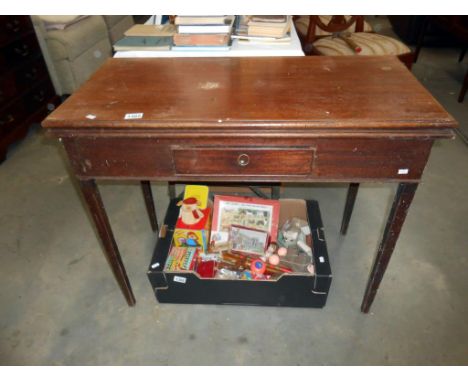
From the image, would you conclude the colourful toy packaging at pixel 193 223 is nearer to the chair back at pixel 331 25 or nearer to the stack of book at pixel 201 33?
the stack of book at pixel 201 33

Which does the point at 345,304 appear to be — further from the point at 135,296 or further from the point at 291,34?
the point at 291,34

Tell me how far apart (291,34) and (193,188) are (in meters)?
0.84

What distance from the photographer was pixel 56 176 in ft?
6.42

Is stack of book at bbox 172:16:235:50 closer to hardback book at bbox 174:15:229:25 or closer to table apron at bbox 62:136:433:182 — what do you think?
hardback book at bbox 174:15:229:25

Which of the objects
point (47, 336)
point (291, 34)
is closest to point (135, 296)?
point (47, 336)

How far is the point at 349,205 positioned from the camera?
1.45 metres

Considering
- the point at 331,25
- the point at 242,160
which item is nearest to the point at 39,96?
the point at 331,25

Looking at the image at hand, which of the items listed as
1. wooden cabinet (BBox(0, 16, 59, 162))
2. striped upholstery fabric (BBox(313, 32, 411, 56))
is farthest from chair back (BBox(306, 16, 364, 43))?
wooden cabinet (BBox(0, 16, 59, 162))

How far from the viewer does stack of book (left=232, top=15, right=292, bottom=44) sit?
4.65 ft

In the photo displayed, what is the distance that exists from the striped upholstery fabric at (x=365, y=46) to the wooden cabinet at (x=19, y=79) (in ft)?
6.12

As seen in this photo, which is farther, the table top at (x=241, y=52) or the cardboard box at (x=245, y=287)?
the table top at (x=241, y=52)

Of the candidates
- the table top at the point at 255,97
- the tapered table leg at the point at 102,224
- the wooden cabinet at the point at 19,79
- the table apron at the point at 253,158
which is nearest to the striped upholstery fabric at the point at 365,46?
the table top at the point at 255,97

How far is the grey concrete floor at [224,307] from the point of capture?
1091mm

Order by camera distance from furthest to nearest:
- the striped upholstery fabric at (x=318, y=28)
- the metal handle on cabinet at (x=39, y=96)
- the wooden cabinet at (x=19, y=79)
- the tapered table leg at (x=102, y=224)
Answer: the striped upholstery fabric at (x=318, y=28) < the metal handle on cabinet at (x=39, y=96) < the wooden cabinet at (x=19, y=79) < the tapered table leg at (x=102, y=224)
